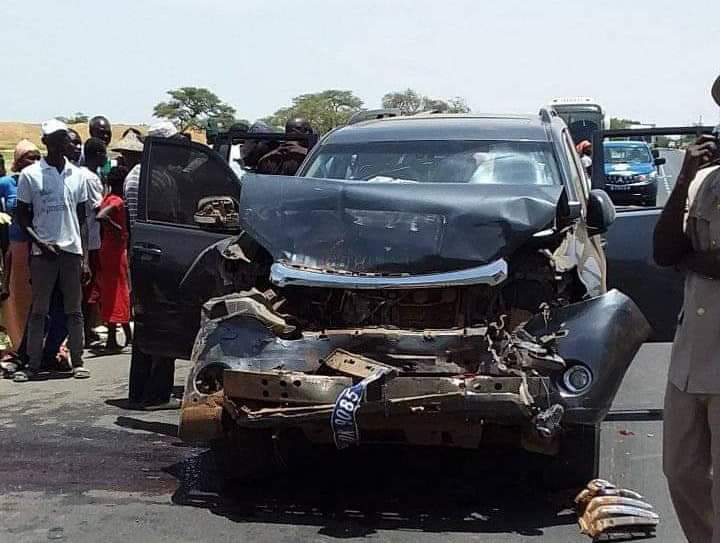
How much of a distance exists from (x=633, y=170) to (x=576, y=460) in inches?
659

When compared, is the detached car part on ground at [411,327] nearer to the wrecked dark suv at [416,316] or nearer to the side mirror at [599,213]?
the wrecked dark suv at [416,316]

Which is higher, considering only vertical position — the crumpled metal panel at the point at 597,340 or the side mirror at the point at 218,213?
the side mirror at the point at 218,213

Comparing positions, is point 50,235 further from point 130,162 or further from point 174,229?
point 174,229

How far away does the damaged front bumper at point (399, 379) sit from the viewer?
4949mm

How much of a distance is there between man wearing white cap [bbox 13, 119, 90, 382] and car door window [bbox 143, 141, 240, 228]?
2.03 meters

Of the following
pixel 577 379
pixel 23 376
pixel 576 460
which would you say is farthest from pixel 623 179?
pixel 577 379

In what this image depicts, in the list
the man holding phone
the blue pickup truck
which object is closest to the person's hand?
the man holding phone

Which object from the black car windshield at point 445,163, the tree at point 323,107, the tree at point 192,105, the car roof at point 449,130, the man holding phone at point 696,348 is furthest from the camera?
the tree at point 192,105

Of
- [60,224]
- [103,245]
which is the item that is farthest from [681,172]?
[103,245]

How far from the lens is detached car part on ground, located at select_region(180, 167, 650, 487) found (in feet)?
16.5

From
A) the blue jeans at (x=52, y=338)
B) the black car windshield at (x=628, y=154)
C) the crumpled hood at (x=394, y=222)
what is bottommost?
the blue jeans at (x=52, y=338)

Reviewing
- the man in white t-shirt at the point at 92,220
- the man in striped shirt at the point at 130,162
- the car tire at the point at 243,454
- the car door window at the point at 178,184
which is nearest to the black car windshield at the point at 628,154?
the man in white t-shirt at the point at 92,220

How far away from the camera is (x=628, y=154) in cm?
2394

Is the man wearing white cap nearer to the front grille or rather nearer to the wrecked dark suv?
the wrecked dark suv
